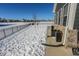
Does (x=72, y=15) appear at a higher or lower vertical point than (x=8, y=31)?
higher

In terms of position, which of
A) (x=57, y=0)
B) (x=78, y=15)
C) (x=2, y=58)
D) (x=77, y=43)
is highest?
(x=57, y=0)

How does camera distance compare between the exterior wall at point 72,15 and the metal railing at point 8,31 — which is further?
the metal railing at point 8,31

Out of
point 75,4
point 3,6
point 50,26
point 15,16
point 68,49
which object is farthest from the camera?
point 50,26

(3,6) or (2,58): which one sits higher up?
(3,6)

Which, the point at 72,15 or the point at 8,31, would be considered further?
the point at 8,31

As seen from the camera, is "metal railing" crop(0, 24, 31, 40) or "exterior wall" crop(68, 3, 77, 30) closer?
"exterior wall" crop(68, 3, 77, 30)

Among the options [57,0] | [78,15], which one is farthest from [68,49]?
[57,0]

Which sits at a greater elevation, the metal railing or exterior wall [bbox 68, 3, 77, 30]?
exterior wall [bbox 68, 3, 77, 30]

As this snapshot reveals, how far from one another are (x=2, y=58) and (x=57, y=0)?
0.84m

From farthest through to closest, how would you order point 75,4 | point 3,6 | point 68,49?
1. point 3,6
2. point 68,49
3. point 75,4

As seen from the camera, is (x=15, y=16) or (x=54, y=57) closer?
(x=54, y=57)

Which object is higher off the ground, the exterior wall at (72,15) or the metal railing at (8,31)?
the exterior wall at (72,15)

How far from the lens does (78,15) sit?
2078 mm

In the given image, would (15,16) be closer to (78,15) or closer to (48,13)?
(48,13)
